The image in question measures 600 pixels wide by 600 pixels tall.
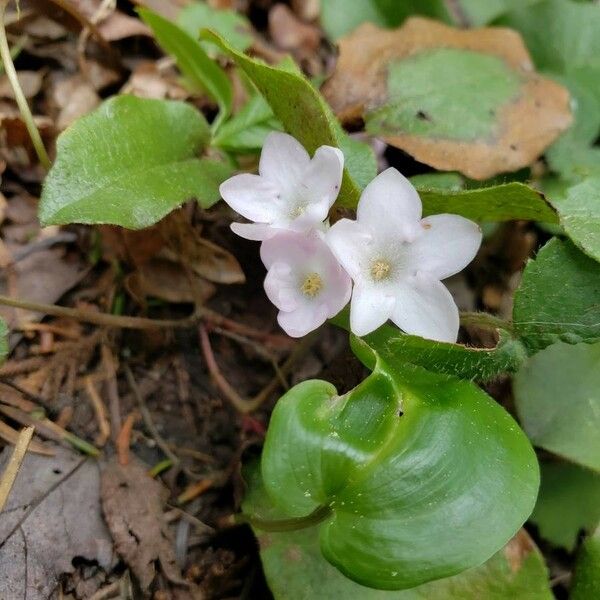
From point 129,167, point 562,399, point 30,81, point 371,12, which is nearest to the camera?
point 129,167

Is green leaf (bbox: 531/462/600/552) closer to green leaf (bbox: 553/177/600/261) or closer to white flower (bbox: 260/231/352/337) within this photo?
green leaf (bbox: 553/177/600/261)

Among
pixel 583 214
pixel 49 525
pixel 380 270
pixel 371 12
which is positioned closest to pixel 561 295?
pixel 583 214

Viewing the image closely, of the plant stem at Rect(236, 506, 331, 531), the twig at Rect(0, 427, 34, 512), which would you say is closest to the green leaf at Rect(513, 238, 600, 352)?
the plant stem at Rect(236, 506, 331, 531)

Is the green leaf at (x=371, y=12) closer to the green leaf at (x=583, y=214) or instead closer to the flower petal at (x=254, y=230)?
the green leaf at (x=583, y=214)

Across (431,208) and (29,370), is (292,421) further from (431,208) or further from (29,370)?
(29,370)

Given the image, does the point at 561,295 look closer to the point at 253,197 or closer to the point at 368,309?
the point at 368,309

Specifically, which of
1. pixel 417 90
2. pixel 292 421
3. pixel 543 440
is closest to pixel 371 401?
pixel 292 421
